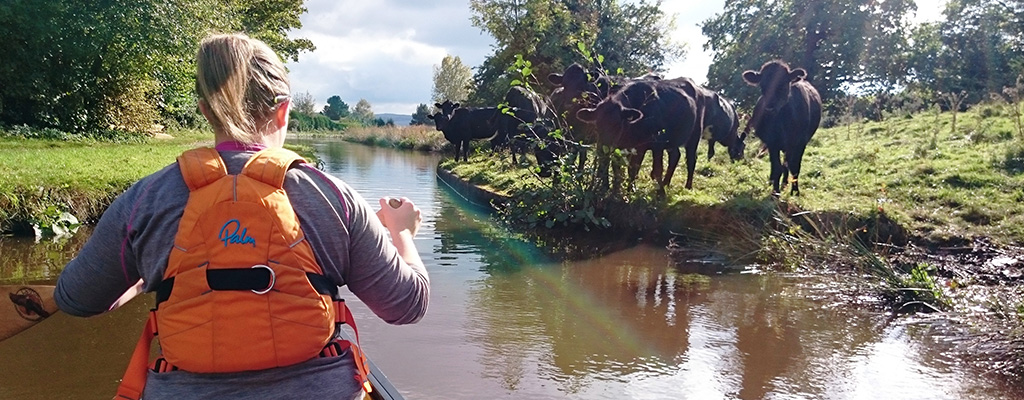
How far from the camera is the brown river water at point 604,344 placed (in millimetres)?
4148

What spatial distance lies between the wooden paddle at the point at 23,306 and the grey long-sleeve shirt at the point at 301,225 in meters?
0.55

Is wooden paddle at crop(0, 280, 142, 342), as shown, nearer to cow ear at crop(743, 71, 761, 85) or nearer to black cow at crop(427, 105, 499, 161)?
cow ear at crop(743, 71, 761, 85)

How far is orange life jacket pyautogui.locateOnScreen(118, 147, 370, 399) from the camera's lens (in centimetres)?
150

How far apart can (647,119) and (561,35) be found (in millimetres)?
19966

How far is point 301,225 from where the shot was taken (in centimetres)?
158

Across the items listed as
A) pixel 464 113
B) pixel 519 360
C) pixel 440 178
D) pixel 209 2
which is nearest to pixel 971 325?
pixel 519 360

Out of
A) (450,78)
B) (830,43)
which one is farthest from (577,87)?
(450,78)

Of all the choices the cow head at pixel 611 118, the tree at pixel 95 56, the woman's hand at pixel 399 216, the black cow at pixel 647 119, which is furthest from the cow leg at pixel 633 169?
the tree at pixel 95 56

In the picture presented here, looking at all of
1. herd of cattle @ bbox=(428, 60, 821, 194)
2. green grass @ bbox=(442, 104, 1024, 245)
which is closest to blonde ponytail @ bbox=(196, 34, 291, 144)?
green grass @ bbox=(442, 104, 1024, 245)

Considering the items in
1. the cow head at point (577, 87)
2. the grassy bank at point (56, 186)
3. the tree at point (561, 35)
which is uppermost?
the tree at point (561, 35)

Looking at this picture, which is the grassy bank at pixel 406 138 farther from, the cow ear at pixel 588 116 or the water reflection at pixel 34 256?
the water reflection at pixel 34 256

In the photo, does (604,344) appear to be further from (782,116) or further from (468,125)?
(468,125)

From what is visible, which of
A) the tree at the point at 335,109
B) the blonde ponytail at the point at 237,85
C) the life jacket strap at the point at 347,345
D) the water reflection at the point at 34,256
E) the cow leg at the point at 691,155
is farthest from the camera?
the tree at the point at 335,109

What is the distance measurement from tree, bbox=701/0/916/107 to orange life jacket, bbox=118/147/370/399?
32.3 meters
